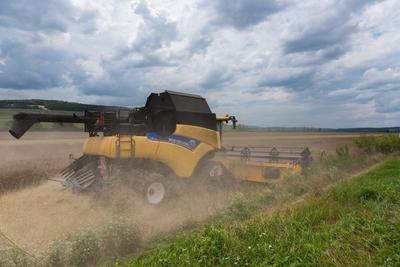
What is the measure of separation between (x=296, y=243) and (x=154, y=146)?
182 inches

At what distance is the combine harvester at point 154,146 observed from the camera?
25.9 feet

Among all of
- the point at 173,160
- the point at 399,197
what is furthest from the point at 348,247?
the point at 173,160

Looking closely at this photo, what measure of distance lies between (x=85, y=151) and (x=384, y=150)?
1728cm

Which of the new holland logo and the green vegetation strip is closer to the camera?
the green vegetation strip

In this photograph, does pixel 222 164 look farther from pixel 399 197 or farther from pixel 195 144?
pixel 399 197

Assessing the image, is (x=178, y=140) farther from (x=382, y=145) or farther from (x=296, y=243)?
(x=382, y=145)

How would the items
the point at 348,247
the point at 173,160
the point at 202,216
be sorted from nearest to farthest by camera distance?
the point at 348,247
the point at 202,216
the point at 173,160

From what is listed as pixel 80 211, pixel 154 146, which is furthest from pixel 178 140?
pixel 80 211

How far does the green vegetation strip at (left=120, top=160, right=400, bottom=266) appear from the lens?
3766mm

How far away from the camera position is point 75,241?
5.09 m

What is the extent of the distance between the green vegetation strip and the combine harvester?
3214 millimetres

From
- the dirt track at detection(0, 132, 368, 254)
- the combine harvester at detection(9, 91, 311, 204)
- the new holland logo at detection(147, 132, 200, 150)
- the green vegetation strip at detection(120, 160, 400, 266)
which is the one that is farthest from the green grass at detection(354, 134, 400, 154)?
the green vegetation strip at detection(120, 160, 400, 266)

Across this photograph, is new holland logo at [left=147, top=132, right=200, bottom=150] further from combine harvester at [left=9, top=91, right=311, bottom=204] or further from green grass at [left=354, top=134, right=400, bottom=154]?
green grass at [left=354, top=134, right=400, bottom=154]

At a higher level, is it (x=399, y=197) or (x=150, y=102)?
(x=150, y=102)
